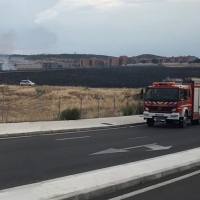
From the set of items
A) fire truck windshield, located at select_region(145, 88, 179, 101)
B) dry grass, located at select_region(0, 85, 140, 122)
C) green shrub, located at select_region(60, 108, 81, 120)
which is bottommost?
dry grass, located at select_region(0, 85, 140, 122)

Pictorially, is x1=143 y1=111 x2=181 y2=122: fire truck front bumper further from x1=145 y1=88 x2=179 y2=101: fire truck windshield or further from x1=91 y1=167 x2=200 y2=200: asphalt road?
x1=91 y1=167 x2=200 y2=200: asphalt road

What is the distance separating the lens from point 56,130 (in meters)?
21.3

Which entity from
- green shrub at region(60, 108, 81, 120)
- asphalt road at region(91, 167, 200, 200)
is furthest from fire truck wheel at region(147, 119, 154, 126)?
asphalt road at region(91, 167, 200, 200)

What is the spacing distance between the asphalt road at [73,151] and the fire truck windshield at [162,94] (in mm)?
4463

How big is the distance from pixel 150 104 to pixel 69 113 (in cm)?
505

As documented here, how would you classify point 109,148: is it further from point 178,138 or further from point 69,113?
point 69,113

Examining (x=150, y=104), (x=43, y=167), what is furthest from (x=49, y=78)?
(x=43, y=167)

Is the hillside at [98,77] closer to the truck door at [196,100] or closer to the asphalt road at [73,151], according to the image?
the truck door at [196,100]

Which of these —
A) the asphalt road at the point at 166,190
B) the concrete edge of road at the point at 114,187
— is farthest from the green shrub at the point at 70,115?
the asphalt road at the point at 166,190

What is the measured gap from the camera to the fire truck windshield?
2586 centimetres

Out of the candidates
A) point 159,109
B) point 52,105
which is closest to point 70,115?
point 159,109

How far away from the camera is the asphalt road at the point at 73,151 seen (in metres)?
10.9

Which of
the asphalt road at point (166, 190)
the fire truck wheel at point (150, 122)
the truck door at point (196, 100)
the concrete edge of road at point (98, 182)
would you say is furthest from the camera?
the truck door at point (196, 100)

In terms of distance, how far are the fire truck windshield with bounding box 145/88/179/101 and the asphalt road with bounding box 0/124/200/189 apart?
4463mm
